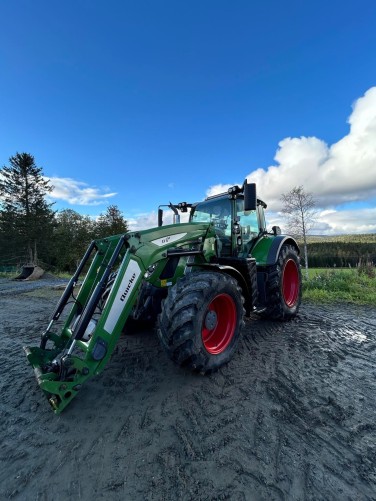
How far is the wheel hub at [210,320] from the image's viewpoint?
10.1ft

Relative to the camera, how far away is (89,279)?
335cm

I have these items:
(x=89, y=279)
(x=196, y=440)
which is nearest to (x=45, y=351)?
(x=89, y=279)

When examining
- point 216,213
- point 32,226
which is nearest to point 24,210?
point 32,226

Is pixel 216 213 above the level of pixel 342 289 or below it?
above

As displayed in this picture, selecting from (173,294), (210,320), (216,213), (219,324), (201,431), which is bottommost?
(201,431)

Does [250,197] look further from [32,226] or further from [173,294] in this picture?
[32,226]

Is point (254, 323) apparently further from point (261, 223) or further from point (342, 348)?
point (261, 223)

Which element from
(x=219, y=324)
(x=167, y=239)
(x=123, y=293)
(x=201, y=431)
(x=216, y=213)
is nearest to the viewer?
(x=201, y=431)

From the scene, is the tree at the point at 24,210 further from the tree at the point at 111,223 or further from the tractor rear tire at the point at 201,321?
the tractor rear tire at the point at 201,321

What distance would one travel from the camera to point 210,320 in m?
3.12

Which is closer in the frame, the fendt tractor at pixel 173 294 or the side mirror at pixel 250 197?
the fendt tractor at pixel 173 294

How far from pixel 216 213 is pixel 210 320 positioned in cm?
221

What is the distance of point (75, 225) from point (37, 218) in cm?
927

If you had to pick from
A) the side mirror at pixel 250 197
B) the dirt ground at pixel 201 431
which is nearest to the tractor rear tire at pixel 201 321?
the dirt ground at pixel 201 431
